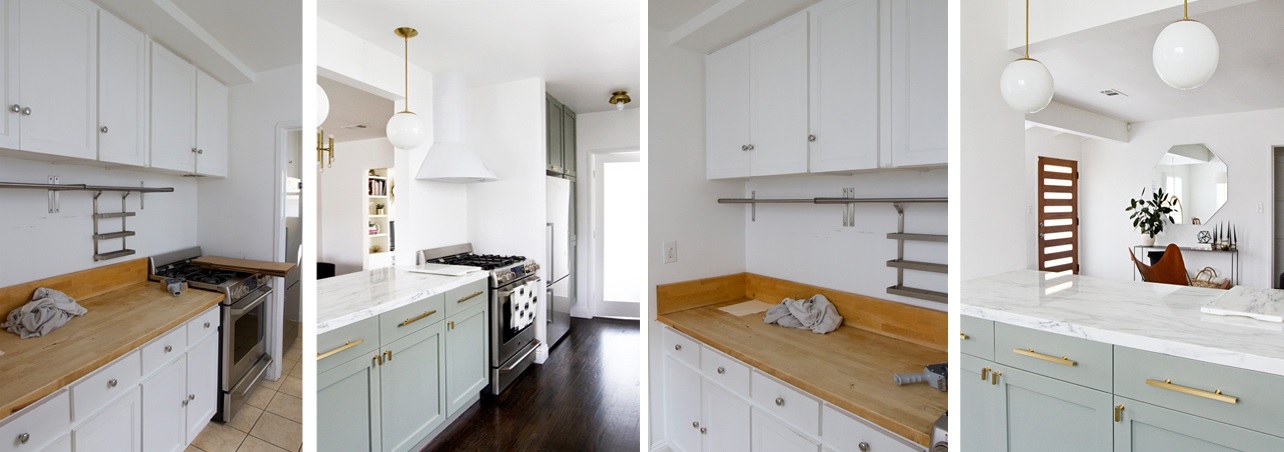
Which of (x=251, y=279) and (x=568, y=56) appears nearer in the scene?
(x=251, y=279)

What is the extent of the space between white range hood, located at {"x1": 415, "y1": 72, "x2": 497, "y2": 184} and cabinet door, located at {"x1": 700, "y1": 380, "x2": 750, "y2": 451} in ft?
2.41

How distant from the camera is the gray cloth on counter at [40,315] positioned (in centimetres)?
17

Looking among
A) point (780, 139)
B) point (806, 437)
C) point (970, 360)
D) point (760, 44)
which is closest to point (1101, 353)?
point (970, 360)

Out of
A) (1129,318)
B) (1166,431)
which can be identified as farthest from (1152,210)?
(1166,431)

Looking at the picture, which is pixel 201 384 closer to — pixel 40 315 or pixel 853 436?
pixel 40 315

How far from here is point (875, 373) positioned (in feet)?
3.08

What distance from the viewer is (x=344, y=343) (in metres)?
0.54

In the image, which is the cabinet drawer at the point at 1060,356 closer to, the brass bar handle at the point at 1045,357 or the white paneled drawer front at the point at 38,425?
the brass bar handle at the point at 1045,357

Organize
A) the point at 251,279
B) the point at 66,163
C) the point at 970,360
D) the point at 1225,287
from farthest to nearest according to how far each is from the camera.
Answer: the point at 1225,287 → the point at 970,360 → the point at 251,279 → the point at 66,163

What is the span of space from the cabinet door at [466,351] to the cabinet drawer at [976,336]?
0.68 m

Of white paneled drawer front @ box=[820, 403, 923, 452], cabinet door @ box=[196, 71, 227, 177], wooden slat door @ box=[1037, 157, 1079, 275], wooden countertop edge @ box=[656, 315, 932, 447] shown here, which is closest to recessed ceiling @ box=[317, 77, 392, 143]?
cabinet door @ box=[196, 71, 227, 177]

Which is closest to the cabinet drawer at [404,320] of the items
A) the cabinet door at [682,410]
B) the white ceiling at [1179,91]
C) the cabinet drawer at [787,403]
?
the cabinet door at [682,410]

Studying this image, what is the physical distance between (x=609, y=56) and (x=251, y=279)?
0.49 meters

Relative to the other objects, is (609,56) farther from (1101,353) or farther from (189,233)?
(1101,353)
